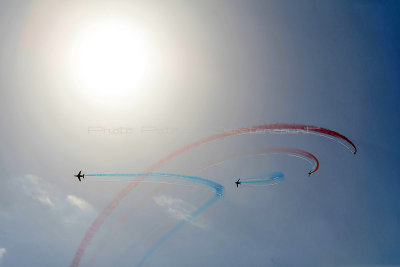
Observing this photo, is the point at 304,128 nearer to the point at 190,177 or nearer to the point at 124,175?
the point at 190,177

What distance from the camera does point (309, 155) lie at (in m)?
59.2

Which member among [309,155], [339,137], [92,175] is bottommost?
[92,175]

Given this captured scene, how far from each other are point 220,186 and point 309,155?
22.6 meters

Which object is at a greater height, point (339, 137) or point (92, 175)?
point (339, 137)

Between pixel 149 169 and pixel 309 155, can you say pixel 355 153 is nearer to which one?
pixel 309 155

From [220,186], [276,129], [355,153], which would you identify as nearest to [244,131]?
[276,129]

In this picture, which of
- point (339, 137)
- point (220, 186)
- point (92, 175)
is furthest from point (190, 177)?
point (339, 137)

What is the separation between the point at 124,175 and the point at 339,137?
5101 cm

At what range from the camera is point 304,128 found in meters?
58.0

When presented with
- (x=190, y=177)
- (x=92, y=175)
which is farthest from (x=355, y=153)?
(x=92, y=175)

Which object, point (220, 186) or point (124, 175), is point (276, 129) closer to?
point (220, 186)

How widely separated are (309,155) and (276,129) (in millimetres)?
10256

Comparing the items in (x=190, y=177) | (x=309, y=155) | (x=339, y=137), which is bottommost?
(x=190, y=177)

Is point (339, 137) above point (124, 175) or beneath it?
above
